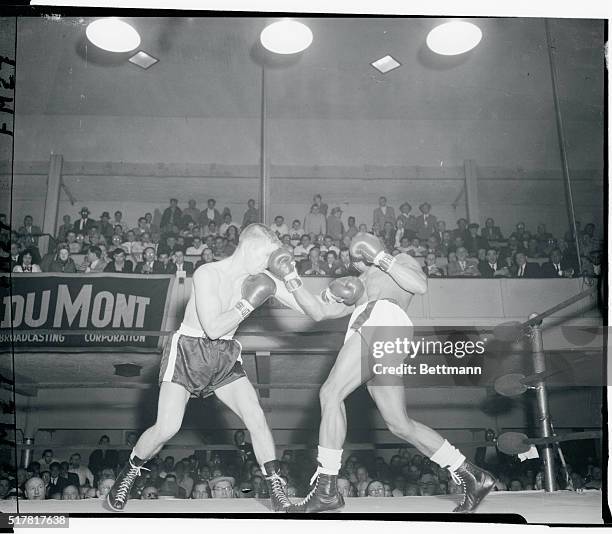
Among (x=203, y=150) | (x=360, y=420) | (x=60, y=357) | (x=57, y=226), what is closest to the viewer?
(x=60, y=357)

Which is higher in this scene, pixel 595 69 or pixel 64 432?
pixel 595 69

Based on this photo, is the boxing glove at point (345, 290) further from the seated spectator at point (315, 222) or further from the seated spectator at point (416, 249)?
the seated spectator at point (315, 222)

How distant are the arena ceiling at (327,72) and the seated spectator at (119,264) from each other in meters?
1.10

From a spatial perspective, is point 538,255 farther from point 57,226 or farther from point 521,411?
point 57,226

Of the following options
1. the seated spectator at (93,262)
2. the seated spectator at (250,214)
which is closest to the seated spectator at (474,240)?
the seated spectator at (250,214)

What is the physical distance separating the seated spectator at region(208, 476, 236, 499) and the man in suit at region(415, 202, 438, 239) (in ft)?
7.76

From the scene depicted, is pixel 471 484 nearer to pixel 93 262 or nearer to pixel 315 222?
pixel 315 222

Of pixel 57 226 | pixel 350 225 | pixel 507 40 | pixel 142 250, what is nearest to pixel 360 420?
pixel 350 225

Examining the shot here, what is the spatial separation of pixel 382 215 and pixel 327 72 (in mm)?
1296

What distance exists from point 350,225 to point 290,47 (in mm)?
1655

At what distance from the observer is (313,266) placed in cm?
489

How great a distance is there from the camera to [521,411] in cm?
645

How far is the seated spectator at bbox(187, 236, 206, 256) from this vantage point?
194 inches

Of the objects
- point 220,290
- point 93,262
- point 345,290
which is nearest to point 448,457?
point 345,290
